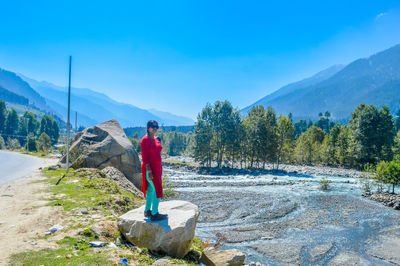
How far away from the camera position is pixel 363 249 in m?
12.9

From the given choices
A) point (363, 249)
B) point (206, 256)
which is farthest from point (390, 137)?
point (206, 256)

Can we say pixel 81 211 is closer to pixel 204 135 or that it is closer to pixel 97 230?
pixel 97 230

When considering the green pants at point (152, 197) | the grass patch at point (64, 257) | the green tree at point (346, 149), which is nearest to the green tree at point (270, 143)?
the green tree at point (346, 149)

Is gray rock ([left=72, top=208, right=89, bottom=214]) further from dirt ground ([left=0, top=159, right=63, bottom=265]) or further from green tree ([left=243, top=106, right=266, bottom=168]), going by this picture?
green tree ([left=243, top=106, right=266, bottom=168])

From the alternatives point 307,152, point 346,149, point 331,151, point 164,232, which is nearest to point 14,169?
point 164,232

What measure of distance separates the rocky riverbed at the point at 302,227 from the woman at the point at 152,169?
6.88m

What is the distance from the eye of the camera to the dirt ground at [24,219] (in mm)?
6211

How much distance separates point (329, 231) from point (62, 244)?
1562 cm

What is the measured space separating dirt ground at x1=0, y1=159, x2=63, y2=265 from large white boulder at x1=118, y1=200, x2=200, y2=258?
7.30ft

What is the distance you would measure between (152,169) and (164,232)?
1.85 m

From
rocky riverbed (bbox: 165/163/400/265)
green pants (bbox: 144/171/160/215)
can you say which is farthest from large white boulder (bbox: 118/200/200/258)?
rocky riverbed (bbox: 165/163/400/265)

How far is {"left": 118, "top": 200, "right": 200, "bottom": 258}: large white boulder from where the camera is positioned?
681cm

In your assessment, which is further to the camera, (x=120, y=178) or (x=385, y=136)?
(x=385, y=136)

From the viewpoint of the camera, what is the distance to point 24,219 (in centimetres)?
811
